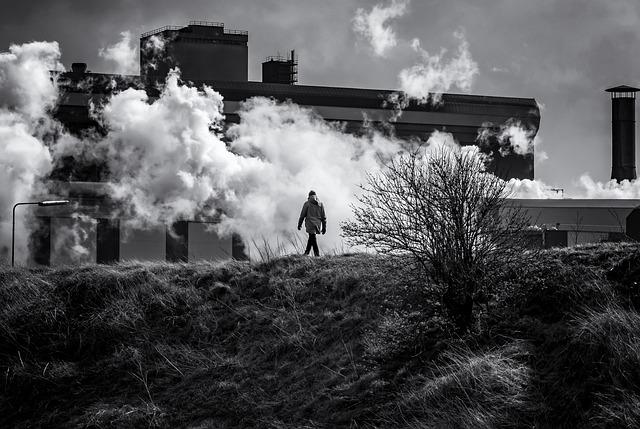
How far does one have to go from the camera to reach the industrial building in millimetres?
32188

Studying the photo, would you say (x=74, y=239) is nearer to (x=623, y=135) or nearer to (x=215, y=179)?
(x=215, y=179)

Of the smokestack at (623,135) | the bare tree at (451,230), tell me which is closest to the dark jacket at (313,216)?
the bare tree at (451,230)

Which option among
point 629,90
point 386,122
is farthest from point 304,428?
point 629,90

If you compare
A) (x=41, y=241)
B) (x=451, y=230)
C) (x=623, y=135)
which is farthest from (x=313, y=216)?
(x=623, y=135)

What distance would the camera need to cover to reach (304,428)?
9.73 m

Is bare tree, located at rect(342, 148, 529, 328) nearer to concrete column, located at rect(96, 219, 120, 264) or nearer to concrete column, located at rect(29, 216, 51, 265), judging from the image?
concrete column, located at rect(96, 219, 120, 264)

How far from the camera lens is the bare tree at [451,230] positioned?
10.6 meters

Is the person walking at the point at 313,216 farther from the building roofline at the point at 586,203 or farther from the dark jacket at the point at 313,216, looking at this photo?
the building roofline at the point at 586,203

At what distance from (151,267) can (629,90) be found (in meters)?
35.3

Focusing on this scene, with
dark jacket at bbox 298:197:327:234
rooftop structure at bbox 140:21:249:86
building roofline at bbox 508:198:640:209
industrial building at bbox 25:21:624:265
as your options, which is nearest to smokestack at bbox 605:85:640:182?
industrial building at bbox 25:21:624:265

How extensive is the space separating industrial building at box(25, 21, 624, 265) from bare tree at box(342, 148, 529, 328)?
1957 centimetres

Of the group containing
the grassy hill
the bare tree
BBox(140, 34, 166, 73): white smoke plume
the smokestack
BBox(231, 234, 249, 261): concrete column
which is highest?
BBox(140, 34, 166, 73): white smoke plume

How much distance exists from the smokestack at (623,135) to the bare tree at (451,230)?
34705mm

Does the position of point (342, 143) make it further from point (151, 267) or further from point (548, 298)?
point (548, 298)
